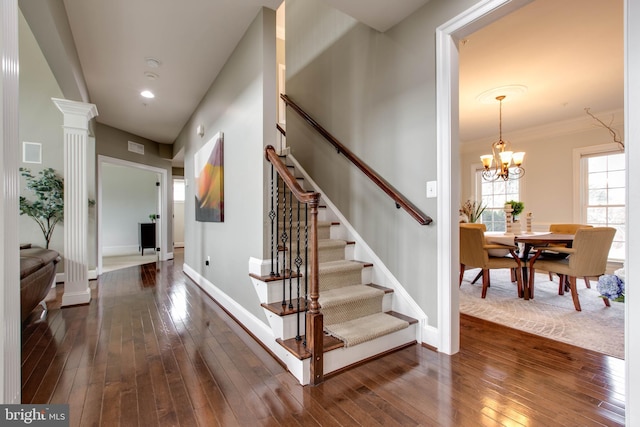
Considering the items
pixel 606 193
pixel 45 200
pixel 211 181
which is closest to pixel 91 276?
pixel 45 200

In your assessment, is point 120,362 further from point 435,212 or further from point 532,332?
point 532,332

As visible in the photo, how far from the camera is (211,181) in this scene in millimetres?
3357

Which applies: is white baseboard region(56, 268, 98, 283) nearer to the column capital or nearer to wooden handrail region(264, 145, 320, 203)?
the column capital

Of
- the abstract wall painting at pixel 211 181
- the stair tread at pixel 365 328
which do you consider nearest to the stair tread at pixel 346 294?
the stair tread at pixel 365 328

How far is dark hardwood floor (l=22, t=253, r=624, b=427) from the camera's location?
144cm

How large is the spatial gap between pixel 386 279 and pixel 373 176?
3.02ft

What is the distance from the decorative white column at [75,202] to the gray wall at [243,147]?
1.36 meters

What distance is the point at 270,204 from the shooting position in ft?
7.64

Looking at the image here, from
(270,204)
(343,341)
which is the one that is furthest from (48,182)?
(343,341)

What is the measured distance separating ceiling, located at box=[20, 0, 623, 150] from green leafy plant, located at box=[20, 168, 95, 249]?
4.24 ft

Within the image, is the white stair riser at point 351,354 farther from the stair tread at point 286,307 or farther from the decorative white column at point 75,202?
the decorative white column at point 75,202

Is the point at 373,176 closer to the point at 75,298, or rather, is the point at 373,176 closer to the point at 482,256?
the point at 482,256

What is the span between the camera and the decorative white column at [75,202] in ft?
10.6

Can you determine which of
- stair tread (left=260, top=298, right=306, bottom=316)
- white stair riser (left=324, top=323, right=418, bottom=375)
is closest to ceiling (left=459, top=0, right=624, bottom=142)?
white stair riser (left=324, top=323, right=418, bottom=375)
